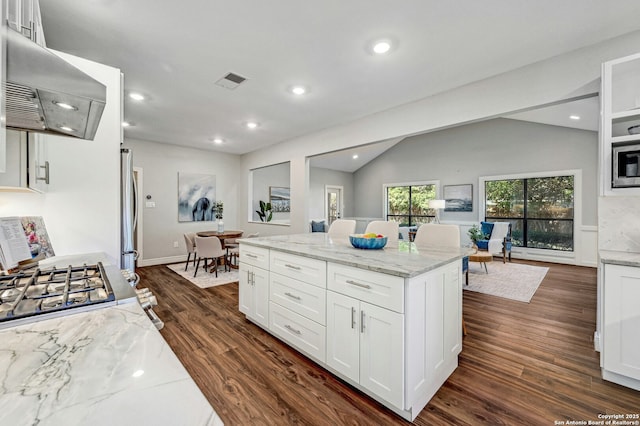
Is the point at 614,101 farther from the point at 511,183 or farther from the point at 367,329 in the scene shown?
the point at 511,183

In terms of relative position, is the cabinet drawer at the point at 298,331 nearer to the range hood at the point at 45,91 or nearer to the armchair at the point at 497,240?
the range hood at the point at 45,91

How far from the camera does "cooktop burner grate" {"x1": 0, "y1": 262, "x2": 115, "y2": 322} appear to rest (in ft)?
2.96

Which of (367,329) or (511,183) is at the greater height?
(511,183)

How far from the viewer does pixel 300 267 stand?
2.23 m

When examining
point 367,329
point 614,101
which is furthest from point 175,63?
point 614,101

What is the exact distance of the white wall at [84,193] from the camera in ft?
6.11

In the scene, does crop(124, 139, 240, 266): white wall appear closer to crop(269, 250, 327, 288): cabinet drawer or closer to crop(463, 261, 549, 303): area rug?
crop(269, 250, 327, 288): cabinet drawer

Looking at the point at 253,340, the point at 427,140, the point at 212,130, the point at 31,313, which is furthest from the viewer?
the point at 427,140

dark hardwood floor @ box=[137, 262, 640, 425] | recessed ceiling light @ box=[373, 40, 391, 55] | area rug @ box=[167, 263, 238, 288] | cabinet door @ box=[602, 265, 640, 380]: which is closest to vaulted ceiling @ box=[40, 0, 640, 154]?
recessed ceiling light @ box=[373, 40, 391, 55]

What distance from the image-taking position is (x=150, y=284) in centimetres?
427

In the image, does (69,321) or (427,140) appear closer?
(69,321)

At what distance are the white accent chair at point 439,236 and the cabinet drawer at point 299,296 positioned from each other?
1.09m

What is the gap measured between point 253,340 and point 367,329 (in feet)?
4.30

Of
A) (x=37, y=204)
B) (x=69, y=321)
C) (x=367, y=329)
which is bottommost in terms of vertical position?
(x=367, y=329)
